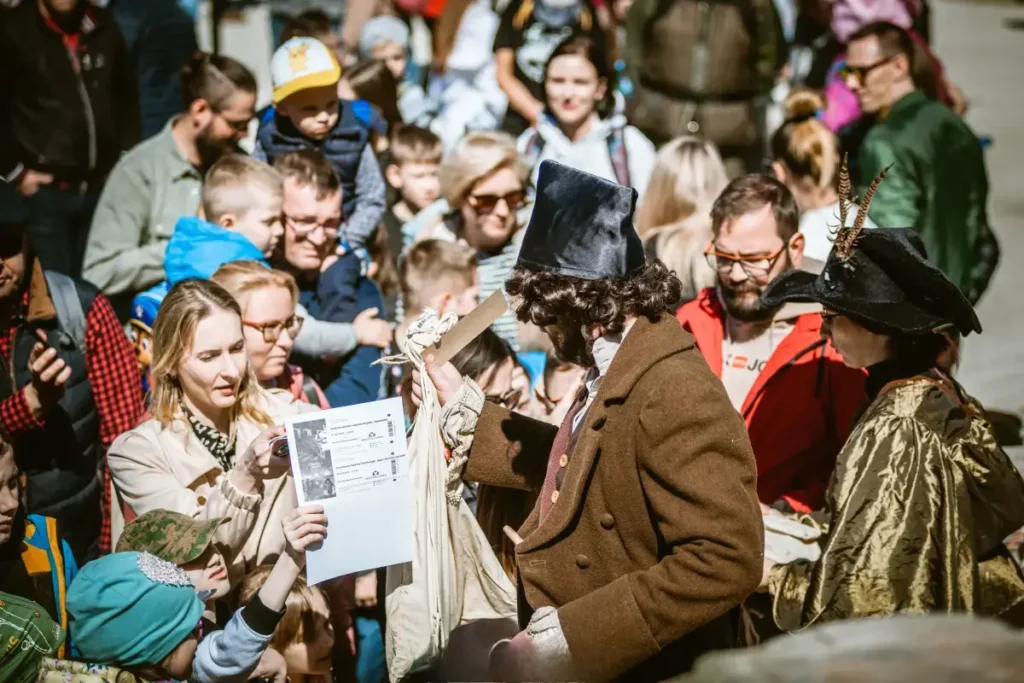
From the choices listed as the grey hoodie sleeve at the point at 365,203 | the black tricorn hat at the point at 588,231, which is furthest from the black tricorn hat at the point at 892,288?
the grey hoodie sleeve at the point at 365,203

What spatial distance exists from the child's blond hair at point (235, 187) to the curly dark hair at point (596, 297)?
2.28 metres

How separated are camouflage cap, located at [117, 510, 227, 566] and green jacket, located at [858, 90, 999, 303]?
4139 millimetres

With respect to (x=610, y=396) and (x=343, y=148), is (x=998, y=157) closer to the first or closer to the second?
(x=343, y=148)

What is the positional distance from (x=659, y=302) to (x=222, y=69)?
3624 millimetres

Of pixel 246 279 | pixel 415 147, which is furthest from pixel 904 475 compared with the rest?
pixel 415 147

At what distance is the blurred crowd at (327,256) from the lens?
3.54 metres

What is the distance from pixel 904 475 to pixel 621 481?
95 cm

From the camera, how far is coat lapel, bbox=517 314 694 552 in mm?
2934

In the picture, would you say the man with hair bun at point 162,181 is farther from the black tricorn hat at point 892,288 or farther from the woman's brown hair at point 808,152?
the black tricorn hat at point 892,288

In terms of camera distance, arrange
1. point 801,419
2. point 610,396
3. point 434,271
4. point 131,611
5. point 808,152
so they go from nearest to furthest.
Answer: point 610,396 → point 131,611 → point 801,419 → point 434,271 → point 808,152

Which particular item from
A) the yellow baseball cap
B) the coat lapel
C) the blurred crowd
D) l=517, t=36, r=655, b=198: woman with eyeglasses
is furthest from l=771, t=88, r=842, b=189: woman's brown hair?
the coat lapel

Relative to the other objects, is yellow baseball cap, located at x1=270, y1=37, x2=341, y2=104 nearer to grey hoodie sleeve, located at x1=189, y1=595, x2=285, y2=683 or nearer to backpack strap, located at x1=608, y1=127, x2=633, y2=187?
backpack strap, located at x1=608, y1=127, x2=633, y2=187

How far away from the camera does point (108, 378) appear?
4.53 meters

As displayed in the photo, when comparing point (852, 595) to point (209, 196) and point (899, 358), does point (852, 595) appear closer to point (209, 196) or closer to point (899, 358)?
point (899, 358)
